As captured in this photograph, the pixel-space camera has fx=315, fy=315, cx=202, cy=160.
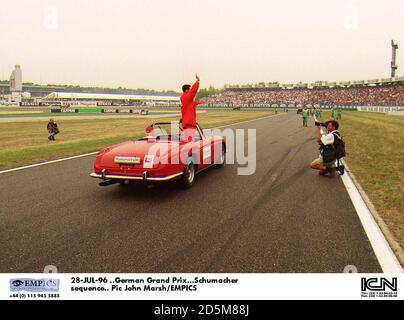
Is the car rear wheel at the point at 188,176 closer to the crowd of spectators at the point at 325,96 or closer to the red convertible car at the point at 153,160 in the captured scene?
the red convertible car at the point at 153,160

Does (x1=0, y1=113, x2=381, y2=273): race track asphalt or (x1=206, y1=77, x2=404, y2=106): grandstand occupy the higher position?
(x1=206, y1=77, x2=404, y2=106): grandstand

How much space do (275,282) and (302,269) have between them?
2.71 feet

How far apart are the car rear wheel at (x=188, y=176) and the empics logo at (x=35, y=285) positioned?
3.53 metres

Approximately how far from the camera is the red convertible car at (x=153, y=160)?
500cm

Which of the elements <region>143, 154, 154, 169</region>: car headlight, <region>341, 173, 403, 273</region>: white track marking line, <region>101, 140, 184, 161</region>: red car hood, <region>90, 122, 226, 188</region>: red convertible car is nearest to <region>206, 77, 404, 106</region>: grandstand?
<region>341, 173, 403, 273</region>: white track marking line

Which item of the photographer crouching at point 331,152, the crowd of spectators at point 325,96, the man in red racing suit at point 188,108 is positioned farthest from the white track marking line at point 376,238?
the crowd of spectators at point 325,96

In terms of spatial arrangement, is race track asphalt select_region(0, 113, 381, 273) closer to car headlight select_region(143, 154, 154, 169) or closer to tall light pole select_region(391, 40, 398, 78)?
car headlight select_region(143, 154, 154, 169)

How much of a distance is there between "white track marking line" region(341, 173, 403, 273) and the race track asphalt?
0.08 m

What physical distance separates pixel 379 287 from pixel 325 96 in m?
104

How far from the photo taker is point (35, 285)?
2248 mm

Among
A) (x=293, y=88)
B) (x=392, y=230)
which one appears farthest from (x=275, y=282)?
(x=293, y=88)

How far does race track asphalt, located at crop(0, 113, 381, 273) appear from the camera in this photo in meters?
3.08

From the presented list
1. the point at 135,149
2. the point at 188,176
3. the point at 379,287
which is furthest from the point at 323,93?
the point at 379,287
